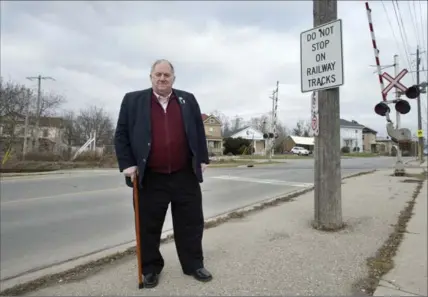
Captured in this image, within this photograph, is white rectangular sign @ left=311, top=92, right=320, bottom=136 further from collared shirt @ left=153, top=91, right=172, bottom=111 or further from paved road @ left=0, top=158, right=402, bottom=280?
paved road @ left=0, top=158, right=402, bottom=280

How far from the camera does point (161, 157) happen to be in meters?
3.43

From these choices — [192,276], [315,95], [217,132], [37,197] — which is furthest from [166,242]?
[217,132]

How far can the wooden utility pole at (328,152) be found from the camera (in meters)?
5.53

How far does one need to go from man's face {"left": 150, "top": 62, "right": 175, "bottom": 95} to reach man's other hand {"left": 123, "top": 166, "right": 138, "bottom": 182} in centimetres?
74

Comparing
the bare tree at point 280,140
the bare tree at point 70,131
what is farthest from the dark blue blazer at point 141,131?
the bare tree at point 280,140

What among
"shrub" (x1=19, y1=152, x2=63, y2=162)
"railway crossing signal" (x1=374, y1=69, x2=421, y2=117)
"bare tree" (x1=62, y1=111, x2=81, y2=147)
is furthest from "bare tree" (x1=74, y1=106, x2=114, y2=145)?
"railway crossing signal" (x1=374, y1=69, x2=421, y2=117)

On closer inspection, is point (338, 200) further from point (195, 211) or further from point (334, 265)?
point (195, 211)

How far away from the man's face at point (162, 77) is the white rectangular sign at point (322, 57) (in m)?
2.84

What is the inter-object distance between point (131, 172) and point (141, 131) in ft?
1.25

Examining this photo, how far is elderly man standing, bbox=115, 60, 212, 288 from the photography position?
3420 millimetres

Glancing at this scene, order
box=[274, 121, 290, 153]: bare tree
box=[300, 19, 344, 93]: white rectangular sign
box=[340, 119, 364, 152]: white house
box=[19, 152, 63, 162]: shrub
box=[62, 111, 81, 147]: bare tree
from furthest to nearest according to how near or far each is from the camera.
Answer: box=[340, 119, 364, 152]: white house
box=[274, 121, 290, 153]: bare tree
box=[62, 111, 81, 147]: bare tree
box=[19, 152, 63, 162]: shrub
box=[300, 19, 344, 93]: white rectangular sign

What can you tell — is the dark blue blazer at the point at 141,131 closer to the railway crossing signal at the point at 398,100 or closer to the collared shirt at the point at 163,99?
the collared shirt at the point at 163,99

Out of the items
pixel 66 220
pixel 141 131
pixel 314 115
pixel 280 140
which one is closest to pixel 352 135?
pixel 280 140

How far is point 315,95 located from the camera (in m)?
5.73
